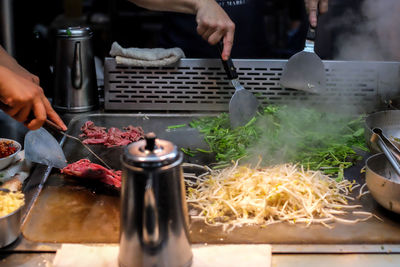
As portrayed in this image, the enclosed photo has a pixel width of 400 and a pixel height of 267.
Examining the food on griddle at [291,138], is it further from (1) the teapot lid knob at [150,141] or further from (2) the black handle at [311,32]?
(1) the teapot lid knob at [150,141]

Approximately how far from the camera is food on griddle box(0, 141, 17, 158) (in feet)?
7.92

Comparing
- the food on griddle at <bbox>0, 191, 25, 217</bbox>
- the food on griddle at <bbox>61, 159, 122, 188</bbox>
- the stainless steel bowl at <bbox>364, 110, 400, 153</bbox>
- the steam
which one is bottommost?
the food on griddle at <bbox>61, 159, 122, 188</bbox>

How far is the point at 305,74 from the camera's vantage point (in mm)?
3143

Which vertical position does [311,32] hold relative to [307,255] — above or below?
above

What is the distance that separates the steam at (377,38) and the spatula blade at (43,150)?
2539mm

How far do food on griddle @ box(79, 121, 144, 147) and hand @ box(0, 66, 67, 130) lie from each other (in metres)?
0.70

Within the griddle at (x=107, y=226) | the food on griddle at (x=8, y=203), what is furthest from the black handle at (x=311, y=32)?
the food on griddle at (x=8, y=203)

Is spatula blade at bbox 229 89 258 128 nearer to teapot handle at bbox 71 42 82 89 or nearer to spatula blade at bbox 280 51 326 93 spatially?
spatula blade at bbox 280 51 326 93

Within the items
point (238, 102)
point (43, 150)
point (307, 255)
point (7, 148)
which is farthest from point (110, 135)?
point (307, 255)

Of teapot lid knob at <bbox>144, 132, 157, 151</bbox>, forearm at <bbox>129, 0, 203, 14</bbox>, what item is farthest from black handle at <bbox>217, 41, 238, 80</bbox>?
teapot lid knob at <bbox>144, 132, 157, 151</bbox>

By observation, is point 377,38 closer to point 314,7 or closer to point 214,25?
point 314,7

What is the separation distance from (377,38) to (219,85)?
1.68 metres

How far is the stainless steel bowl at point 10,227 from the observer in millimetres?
1736

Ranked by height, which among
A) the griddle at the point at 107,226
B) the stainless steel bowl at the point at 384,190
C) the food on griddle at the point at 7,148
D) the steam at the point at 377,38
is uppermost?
the steam at the point at 377,38
